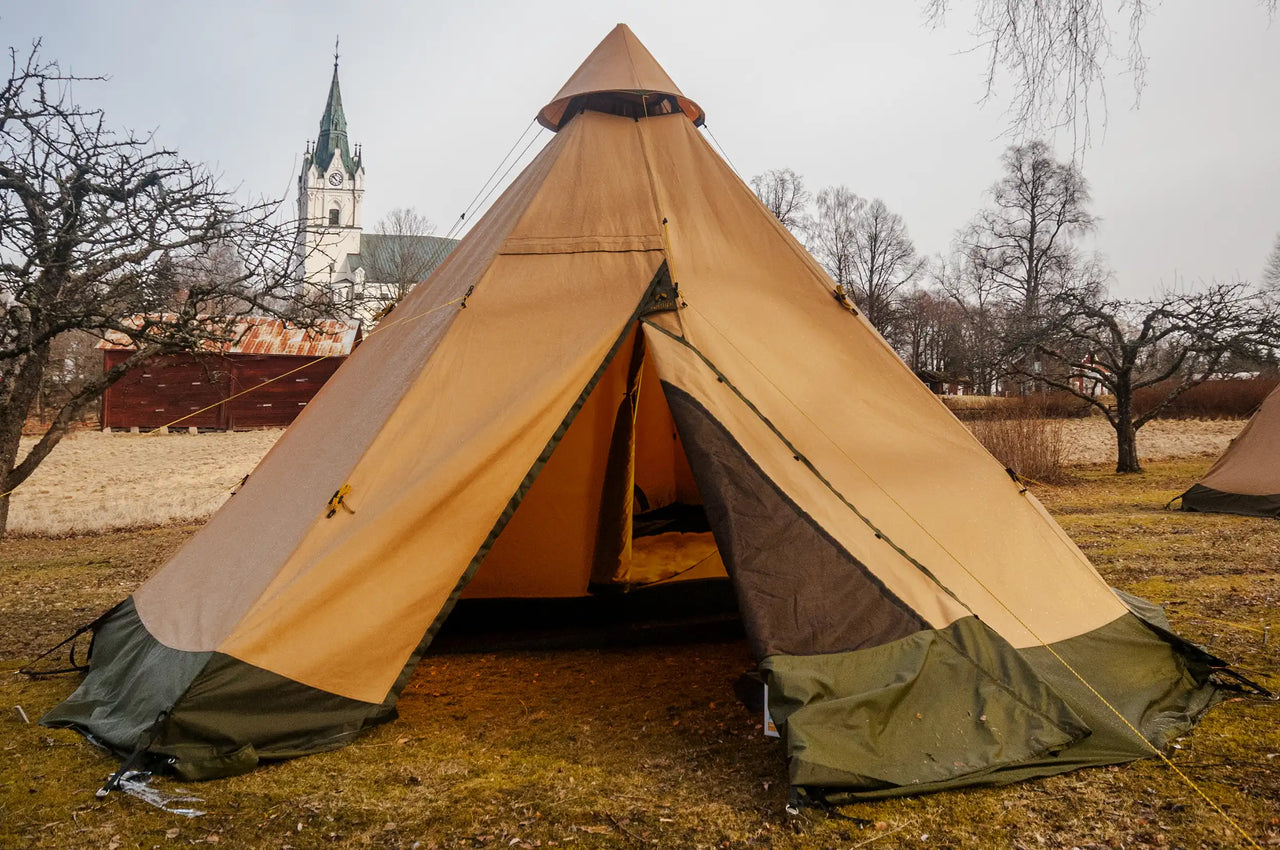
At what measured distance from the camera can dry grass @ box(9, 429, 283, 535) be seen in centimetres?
952

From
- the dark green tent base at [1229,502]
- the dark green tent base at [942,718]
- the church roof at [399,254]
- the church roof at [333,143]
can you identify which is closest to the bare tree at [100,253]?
the dark green tent base at [942,718]

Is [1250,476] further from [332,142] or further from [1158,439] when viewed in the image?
[332,142]

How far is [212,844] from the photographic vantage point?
2551mm

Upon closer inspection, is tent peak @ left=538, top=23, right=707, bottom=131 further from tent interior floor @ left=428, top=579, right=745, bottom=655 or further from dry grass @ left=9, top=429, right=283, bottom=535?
dry grass @ left=9, top=429, right=283, bottom=535

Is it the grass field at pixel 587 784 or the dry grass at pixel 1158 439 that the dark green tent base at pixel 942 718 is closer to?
the grass field at pixel 587 784

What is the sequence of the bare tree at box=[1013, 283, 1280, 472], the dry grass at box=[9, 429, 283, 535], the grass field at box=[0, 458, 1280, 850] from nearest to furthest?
the grass field at box=[0, 458, 1280, 850], the dry grass at box=[9, 429, 283, 535], the bare tree at box=[1013, 283, 1280, 472]

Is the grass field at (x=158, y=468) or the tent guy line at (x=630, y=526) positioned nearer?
the tent guy line at (x=630, y=526)

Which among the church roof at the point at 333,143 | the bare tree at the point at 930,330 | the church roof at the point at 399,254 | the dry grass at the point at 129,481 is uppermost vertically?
the church roof at the point at 333,143

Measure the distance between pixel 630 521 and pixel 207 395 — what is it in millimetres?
20929

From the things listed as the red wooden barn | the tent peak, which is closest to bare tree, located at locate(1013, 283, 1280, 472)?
the tent peak

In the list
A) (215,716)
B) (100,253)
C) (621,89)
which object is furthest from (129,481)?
(215,716)

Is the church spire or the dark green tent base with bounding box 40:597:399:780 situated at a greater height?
the church spire

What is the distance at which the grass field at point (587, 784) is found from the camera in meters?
2.61

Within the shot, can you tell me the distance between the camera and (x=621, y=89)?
15.8 ft
